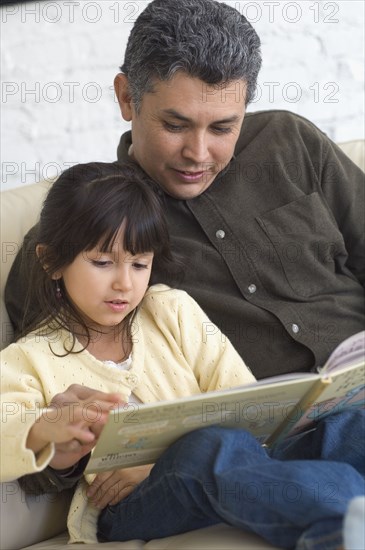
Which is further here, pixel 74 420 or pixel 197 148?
pixel 197 148

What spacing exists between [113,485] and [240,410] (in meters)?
0.28

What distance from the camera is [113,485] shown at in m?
1.67

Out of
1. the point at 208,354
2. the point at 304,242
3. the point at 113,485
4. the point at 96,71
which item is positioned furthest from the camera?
the point at 96,71

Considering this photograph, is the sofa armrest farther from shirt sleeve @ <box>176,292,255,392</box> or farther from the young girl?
shirt sleeve @ <box>176,292,255,392</box>

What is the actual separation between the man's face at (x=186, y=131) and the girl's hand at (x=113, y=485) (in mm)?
582

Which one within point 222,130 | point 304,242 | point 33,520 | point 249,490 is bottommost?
point 33,520

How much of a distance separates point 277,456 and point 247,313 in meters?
0.32

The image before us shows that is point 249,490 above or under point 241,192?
under

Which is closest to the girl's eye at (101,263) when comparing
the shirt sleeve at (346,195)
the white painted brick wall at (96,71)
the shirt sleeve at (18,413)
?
the shirt sleeve at (18,413)

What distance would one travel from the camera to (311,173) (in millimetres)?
2076

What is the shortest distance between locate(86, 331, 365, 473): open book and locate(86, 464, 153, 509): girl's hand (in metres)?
0.09

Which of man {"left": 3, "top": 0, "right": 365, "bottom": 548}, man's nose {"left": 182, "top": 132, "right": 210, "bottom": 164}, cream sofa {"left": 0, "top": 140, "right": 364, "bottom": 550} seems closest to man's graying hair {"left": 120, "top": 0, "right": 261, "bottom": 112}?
man {"left": 3, "top": 0, "right": 365, "bottom": 548}

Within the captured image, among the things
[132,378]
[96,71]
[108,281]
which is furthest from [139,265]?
[96,71]

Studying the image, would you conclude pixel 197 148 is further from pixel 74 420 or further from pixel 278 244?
pixel 74 420
